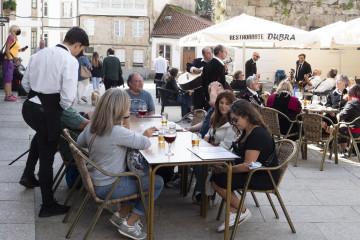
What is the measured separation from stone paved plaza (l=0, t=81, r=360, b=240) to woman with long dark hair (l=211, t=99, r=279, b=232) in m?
0.32

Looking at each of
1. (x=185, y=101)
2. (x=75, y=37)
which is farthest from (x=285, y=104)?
(x=75, y=37)

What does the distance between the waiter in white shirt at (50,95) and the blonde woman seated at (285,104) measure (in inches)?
155

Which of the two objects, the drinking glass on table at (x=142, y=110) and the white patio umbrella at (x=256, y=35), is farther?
the white patio umbrella at (x=256, y=35)

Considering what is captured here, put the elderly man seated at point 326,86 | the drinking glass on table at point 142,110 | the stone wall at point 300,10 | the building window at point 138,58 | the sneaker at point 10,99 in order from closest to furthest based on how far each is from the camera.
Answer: the drinking glass on table at point 142,110 < the sneaker at point 10,99 < the elderly man seated at point 326,86 < the stone wall at point 300,10 < the building window at point 138,58

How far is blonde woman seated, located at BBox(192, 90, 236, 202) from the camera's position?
5238 millimetres

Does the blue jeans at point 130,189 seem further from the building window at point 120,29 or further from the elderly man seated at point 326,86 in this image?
the building window at point 120,29

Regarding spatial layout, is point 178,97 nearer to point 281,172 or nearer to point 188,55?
point 281,172

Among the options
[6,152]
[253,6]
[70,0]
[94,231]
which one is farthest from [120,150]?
[70,0]

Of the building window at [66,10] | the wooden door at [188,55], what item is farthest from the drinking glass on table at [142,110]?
the building window at [66,10]

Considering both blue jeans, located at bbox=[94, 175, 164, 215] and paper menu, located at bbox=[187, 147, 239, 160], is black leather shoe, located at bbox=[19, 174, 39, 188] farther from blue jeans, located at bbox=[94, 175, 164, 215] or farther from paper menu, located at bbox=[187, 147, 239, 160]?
paper menu, located at bbox=[187, 147, 239, 160]

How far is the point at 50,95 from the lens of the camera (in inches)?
187

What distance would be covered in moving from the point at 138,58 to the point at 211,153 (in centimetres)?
3658

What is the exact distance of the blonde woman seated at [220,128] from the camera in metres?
5.24

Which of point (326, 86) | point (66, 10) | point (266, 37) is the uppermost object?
point (66, 10)
